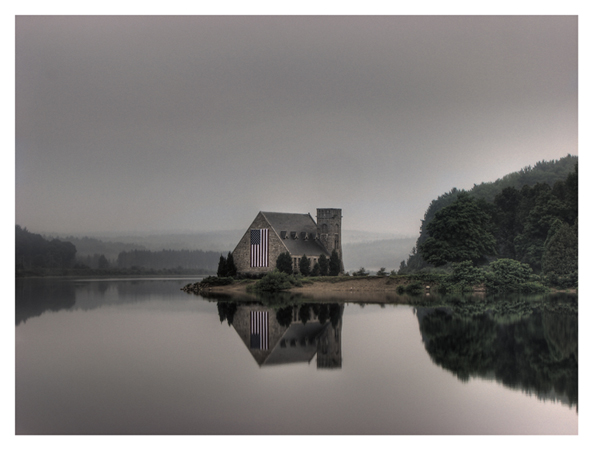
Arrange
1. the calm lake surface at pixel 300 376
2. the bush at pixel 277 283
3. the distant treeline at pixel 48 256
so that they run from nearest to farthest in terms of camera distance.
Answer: the calm lake surface at pixel 300 376 → the bush at pixel 277 283 → the distant treeline at pixel 48 256

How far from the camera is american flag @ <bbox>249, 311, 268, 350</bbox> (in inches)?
590

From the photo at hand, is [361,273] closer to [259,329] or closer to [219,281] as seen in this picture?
[219,281]

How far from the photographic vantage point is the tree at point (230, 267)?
153 ft

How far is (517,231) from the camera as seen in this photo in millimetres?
47125

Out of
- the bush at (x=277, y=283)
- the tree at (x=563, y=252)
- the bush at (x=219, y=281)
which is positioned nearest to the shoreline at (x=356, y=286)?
the bush at (x=277, y=283)

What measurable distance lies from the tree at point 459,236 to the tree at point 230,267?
571 inches

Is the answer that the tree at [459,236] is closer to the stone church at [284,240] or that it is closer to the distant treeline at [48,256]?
the stone church at [284,240]

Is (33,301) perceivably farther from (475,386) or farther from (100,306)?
(475,386)

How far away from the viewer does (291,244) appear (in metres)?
47.4

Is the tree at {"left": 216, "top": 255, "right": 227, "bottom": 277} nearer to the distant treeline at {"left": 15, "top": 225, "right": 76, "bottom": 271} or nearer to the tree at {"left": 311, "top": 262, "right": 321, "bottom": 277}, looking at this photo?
the tree at {"left": 311, "top": 262, "right": 321, "bottom": 277}

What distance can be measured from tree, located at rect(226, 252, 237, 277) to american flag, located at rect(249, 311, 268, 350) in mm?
23657

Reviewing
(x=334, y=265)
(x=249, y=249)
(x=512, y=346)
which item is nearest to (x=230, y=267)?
(x=249, y=249)

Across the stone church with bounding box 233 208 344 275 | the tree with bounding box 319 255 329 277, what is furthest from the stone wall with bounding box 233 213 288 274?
the tree with bounding box 319 255 329 277

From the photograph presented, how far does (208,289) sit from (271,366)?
31090mm
